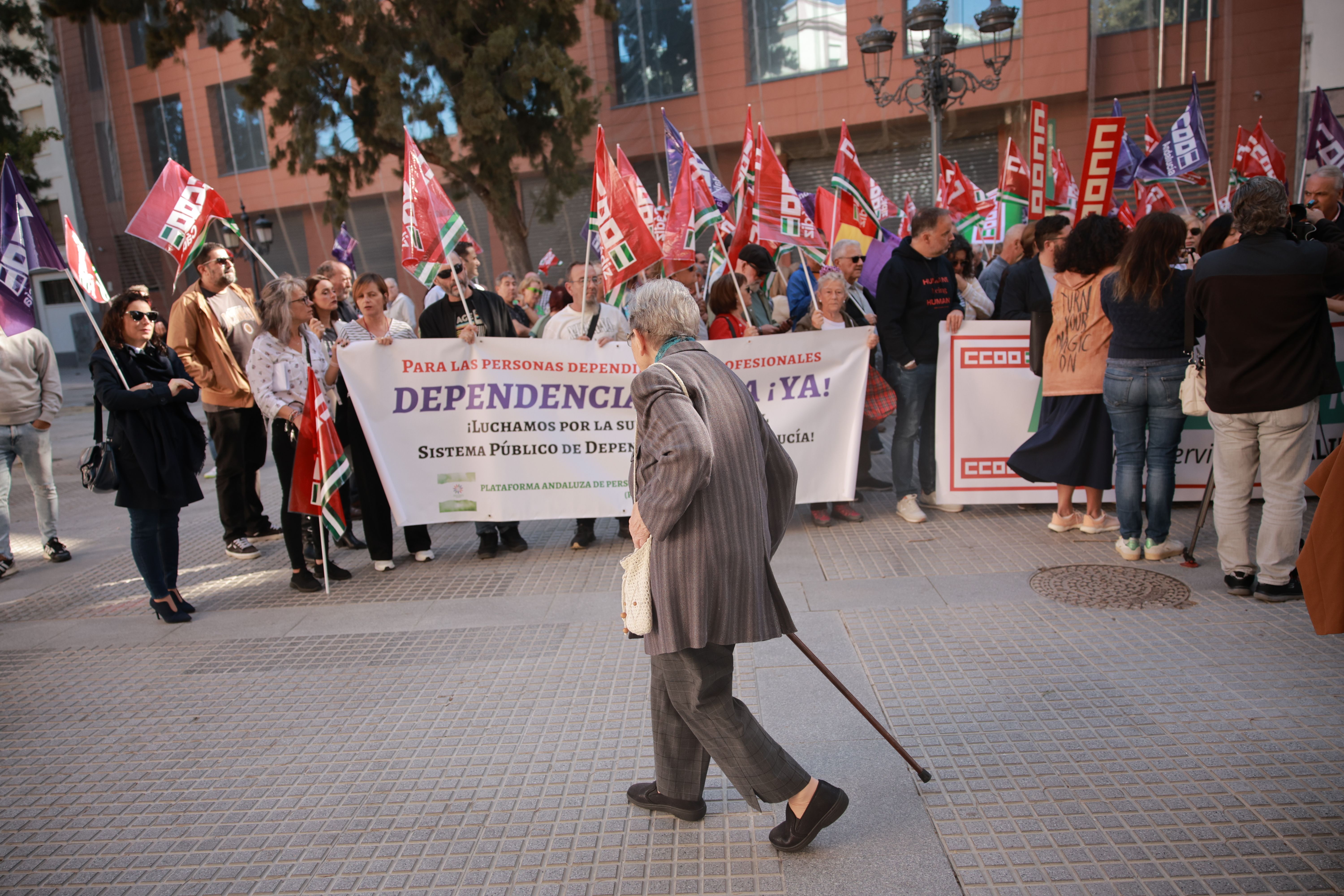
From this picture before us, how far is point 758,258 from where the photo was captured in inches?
282

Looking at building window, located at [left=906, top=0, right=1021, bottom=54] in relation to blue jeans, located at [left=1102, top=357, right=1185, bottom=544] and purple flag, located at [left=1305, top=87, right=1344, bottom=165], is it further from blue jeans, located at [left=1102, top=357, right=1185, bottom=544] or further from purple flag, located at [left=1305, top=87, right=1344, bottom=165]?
blue jeans, located at [left=1102, top=357, right=1185, bottom=544]

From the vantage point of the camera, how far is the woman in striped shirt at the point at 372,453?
19.7ft

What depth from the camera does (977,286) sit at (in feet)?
26.4

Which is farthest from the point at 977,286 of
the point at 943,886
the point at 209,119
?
the point at 209,119

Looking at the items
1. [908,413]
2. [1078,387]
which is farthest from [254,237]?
[1078,387]

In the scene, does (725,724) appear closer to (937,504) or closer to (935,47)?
(937,504)

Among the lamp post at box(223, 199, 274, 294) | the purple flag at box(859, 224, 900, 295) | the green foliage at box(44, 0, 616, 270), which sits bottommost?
the purple flag at box(859, 224, 900, 295)

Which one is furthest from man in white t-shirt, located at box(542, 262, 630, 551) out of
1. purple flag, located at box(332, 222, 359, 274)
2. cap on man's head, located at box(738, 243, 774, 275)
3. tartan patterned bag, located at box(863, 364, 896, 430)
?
purple flag, located at box(332, 222, 359, 274)

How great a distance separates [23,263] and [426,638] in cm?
362

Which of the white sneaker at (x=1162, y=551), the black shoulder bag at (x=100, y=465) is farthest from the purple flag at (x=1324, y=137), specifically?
the black shoulder bag at (x=100, y=465)

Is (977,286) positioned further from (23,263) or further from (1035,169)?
(23,263)

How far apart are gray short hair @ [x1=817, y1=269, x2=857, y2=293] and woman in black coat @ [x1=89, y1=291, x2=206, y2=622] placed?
4232 millimetres

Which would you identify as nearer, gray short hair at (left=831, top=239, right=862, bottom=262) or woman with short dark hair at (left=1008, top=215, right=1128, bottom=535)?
woman with short dark hair at (left=1008, top=215, right=1128, bottom=535)

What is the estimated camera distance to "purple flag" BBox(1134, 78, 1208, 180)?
9.59 metres
